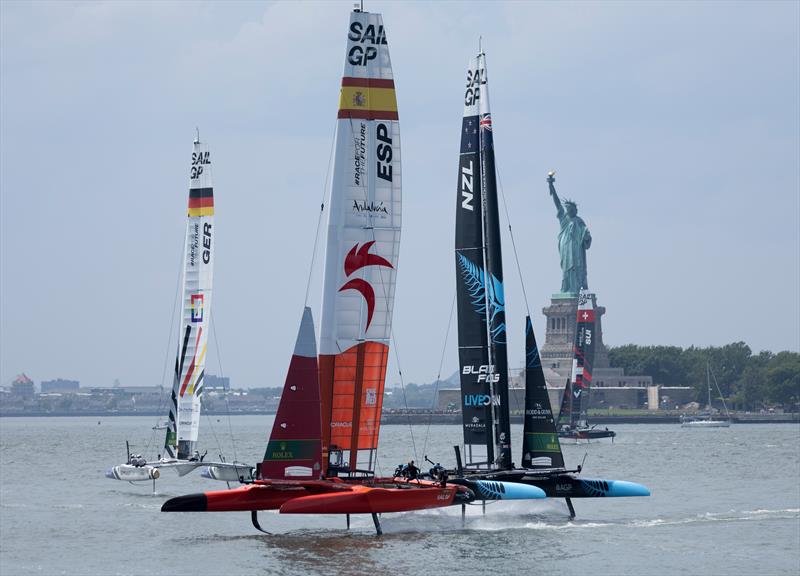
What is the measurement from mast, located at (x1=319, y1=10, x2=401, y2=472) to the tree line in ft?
459

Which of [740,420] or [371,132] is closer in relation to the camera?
[371,132]

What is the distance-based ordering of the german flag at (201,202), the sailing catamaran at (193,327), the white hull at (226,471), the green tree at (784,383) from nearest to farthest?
the white hull at (226,471), the sailing catamaran at (193,327), the german flag at (201,202), the green tree at (784,383)

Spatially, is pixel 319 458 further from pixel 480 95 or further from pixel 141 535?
pixel 480 95

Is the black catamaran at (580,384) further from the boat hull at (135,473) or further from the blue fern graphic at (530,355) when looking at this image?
the blue fern graphic at (530,355)

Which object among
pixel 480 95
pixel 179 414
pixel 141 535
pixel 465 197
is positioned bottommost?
pixel 141 535

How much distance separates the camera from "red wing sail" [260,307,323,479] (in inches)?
1125

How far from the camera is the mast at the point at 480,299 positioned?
35.1 meters

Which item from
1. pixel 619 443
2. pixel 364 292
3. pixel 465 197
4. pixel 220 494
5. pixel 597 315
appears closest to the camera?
pixel 220 494

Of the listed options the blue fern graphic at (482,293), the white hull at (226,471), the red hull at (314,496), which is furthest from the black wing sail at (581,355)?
the red hull at (314,496)

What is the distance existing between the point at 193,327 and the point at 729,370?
471 feet

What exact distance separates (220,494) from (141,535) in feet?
16.5

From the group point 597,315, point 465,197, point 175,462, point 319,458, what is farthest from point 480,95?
point 597,315

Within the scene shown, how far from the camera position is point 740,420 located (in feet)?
511

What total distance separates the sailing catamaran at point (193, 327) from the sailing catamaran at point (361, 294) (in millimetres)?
14831
